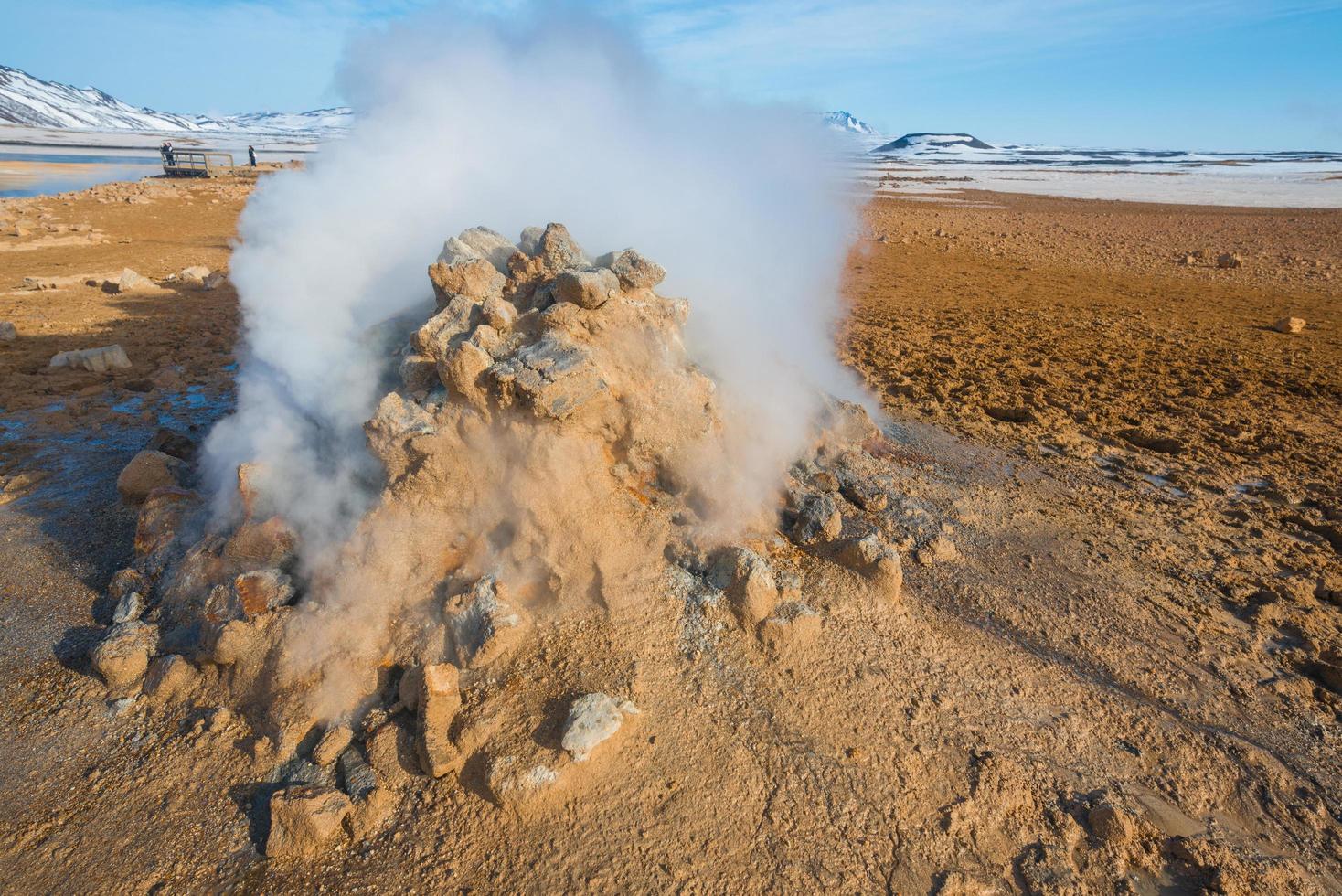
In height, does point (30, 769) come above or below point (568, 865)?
below

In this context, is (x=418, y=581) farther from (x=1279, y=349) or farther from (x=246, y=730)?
(x=1279, y=349)

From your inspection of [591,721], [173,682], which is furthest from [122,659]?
[591,721]

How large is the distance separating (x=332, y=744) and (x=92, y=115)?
15095cm

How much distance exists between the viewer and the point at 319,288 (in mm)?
3611

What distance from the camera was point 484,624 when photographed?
269 cm

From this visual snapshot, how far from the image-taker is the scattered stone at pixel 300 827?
7.27 feet

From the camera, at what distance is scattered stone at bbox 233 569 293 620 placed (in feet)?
9.36

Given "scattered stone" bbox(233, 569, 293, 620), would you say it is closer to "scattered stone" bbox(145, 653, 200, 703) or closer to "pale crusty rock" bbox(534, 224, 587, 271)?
"scattered stone" bbox(145, 653, 200, 703)

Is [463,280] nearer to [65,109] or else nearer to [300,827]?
[300,827]

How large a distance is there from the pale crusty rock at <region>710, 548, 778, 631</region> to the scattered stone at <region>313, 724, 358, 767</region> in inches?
61.0

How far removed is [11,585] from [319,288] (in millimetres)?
2298

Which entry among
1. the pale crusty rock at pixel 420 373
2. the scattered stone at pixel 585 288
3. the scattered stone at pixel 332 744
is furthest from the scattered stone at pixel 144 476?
the scattered stone at pixel 585 288

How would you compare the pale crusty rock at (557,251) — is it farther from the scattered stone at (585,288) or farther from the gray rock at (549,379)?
the gray rock at (549,379)

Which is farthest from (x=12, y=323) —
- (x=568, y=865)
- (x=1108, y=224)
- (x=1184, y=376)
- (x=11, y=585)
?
(x=1108, y=224)
